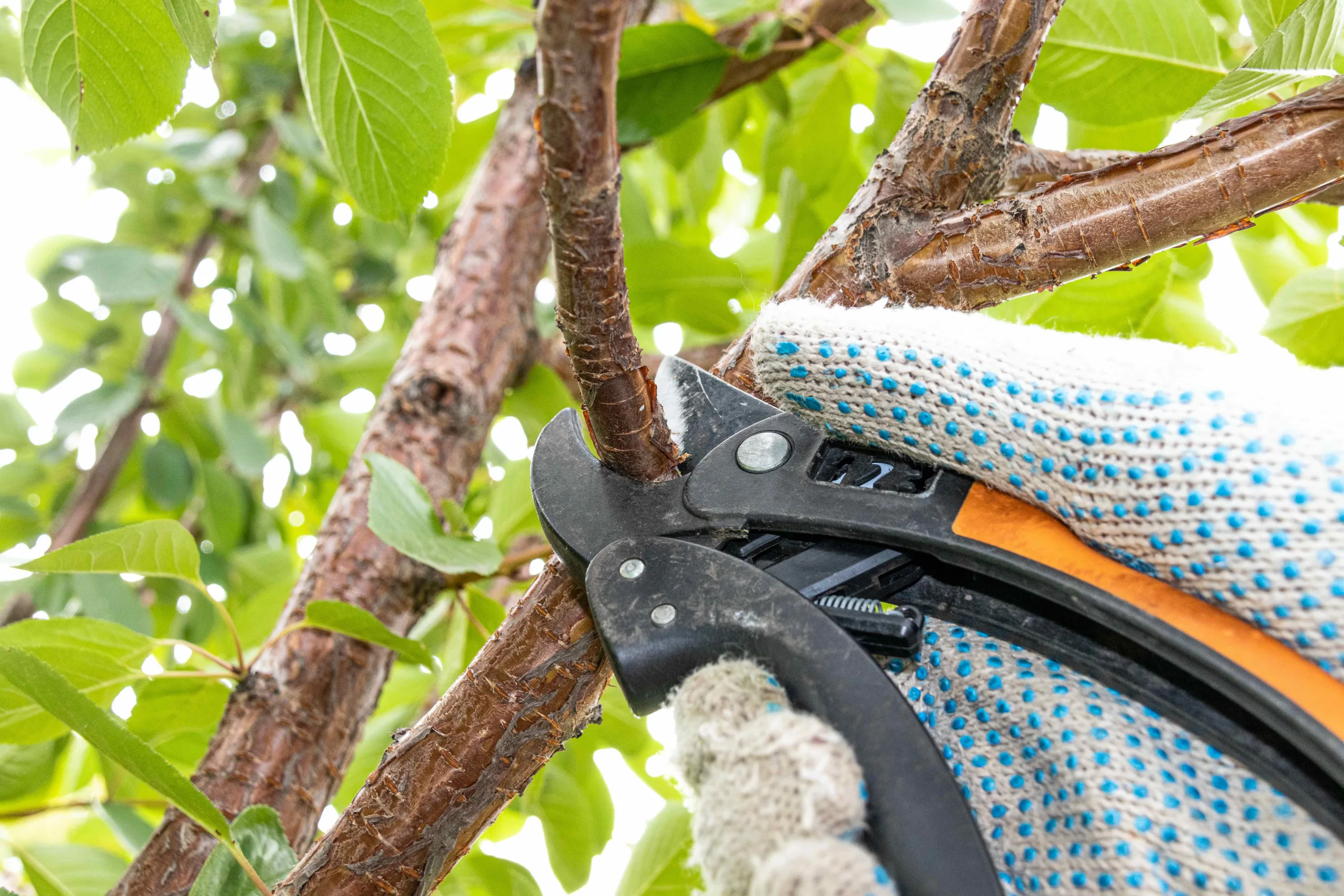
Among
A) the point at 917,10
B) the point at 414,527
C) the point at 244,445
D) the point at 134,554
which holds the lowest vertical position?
the point at 134,554

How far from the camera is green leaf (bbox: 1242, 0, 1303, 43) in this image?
658 millimetres

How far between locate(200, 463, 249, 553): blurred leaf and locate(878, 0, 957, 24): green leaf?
108 centimetres

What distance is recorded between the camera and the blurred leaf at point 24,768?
0.92 m

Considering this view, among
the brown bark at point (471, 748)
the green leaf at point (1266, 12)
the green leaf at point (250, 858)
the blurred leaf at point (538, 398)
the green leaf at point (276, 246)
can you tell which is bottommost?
the green leaf at point (250, 858)

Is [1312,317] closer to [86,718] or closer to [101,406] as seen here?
[86,718]

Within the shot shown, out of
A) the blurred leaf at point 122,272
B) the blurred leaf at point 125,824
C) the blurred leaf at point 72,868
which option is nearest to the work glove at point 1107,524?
the blurred leaf at point 72,868

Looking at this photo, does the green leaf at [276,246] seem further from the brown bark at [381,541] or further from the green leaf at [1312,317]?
the green leaf at [1312,317]

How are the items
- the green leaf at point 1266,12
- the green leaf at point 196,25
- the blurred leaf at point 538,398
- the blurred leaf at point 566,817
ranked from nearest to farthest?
1. the green leaf at point 196,25
2. the green leaf at point 1266,12
3. the blurred leaf at point 566,817
4. the blurred leaf at point 538,398

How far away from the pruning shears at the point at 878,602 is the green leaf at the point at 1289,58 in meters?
0.35

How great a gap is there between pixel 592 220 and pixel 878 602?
0.76 ft

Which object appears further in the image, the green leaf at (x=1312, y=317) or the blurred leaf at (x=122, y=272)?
the blurred leaf at (x=122, y=272)

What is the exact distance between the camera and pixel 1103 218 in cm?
55

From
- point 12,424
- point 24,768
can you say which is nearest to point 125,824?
point 24,768

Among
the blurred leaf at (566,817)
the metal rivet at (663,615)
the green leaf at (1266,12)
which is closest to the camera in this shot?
the metal rivet at (663,615)
